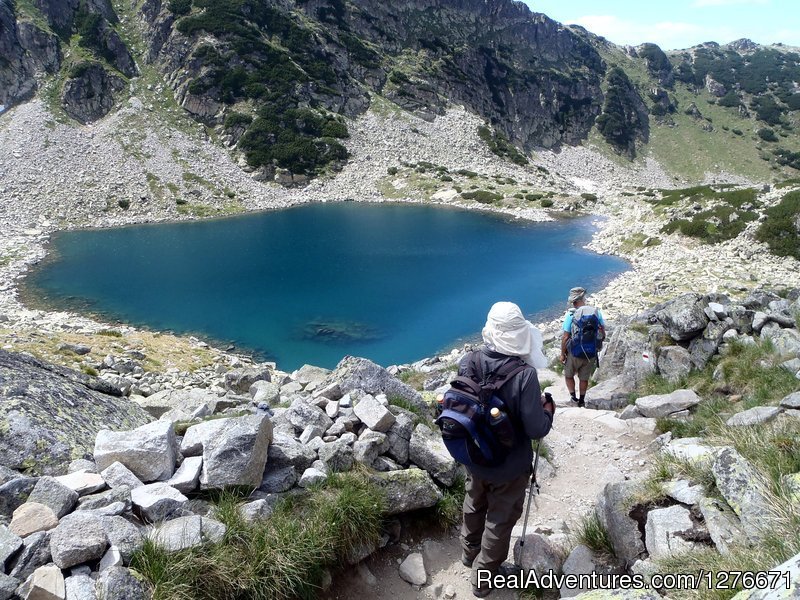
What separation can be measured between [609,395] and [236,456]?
25.3 ft

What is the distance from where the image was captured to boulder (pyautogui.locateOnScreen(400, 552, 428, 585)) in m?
4.69

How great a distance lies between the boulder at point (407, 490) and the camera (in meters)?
5.00

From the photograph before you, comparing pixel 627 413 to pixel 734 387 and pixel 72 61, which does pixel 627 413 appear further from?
pixel 72 61

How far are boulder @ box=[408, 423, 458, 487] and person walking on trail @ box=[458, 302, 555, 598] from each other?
3.09 feet

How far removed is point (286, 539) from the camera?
4.06 m

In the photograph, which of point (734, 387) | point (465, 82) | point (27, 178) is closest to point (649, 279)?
point (734, 387)

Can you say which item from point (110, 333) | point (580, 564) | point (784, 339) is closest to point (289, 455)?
point (580, 564)

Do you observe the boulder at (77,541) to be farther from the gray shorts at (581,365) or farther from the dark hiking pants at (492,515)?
the gray shorts at (581,365)

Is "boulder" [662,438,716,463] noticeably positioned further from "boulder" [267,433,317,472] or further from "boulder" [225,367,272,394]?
"boulder" [225,367,272,394]

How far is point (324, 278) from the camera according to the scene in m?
30.9

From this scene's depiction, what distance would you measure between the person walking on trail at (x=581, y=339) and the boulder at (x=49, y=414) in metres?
7.78

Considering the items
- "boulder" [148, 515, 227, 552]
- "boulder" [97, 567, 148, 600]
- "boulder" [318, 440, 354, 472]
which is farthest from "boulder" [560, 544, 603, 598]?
"boulder" [97, 567, 148, 600]

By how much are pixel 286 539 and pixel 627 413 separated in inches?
259

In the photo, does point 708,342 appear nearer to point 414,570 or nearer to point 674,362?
point 674,362
